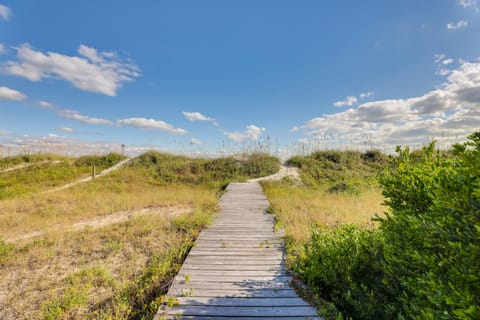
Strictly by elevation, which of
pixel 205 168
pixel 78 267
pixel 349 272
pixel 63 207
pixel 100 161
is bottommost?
pixel 78 267

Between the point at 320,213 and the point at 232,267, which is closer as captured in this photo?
the point at 232,267

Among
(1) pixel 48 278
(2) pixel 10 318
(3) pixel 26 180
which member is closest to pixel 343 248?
(2) pixel 10 318

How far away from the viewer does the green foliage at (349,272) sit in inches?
100

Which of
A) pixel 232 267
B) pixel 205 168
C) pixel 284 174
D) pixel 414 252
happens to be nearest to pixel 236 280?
pixel 232 267

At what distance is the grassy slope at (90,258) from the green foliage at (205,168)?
18.2 ft

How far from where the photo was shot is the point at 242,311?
2.67 meters

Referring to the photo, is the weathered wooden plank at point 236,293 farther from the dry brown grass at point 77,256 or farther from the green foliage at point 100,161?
the green foliage at point 100,161

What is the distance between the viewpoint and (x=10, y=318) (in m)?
2.92

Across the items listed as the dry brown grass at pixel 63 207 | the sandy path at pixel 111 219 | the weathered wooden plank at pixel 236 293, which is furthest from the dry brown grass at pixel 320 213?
the sandy path at pixel 111 219

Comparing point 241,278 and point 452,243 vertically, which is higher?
point 452,243

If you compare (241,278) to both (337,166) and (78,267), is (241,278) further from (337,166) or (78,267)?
(337,166)

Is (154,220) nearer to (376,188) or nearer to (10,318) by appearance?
(10,318)

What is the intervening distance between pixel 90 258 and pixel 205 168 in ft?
40.3

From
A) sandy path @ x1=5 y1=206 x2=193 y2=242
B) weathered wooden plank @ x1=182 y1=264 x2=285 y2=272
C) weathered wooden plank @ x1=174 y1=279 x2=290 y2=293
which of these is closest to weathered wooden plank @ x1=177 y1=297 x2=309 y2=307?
weathered wooden plank @ x1=174 y1=279 x2=290 y2=293
